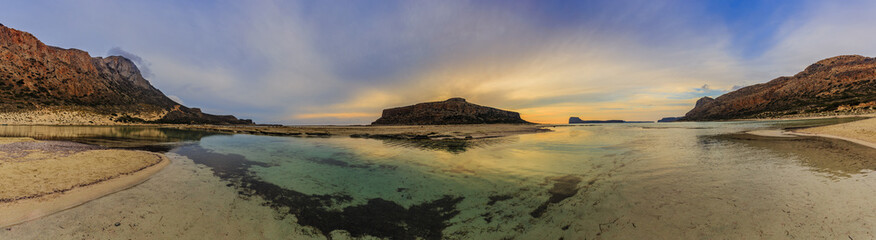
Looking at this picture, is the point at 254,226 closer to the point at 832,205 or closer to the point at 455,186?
the point at 455,186

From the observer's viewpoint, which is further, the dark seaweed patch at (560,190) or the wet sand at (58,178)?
the dark seaweed patch at (560,190)

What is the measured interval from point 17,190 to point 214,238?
25.5ft

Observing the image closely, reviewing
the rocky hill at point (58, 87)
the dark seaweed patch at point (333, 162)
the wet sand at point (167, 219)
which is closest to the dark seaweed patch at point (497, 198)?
the wet sand at point (167, 219)

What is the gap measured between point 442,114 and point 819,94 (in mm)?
162039

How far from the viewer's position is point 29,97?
73188 mm

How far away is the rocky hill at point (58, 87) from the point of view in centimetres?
7306

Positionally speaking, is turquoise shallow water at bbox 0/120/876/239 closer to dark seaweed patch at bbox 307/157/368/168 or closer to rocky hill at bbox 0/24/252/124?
dark seaweed patch at bbox 307/157/368/168

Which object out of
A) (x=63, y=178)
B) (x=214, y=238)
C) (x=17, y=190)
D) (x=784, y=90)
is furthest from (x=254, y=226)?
(x=784, y=90)

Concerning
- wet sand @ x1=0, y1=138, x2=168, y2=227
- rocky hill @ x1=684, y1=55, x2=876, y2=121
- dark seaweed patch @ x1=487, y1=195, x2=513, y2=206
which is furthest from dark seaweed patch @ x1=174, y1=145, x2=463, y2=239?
rocky hill @ x1=684, y1=55, x2=876, y2=121

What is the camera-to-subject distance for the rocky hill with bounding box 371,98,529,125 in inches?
4879

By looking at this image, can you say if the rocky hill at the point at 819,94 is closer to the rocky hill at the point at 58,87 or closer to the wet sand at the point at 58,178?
the wet sand at the point at 58,178

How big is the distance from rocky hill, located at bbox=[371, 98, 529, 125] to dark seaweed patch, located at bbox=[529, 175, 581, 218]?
106916 millimetres

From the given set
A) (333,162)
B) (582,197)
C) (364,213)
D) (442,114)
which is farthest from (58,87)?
(582,197)

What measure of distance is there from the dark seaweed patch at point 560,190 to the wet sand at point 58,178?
1222 cm
